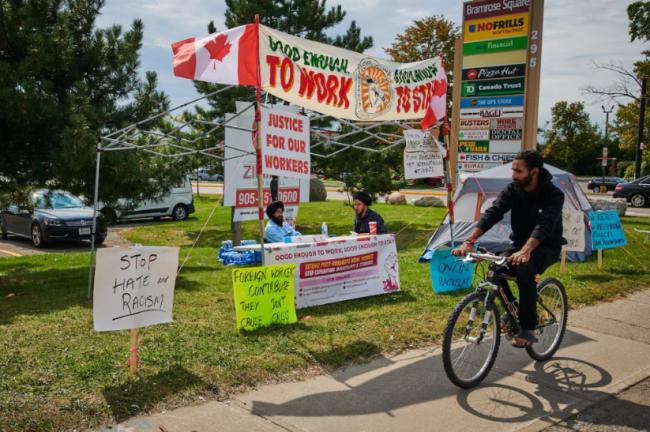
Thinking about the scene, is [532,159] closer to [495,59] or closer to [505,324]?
[505,324]

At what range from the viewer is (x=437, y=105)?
832 cm

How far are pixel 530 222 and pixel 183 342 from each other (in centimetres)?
340

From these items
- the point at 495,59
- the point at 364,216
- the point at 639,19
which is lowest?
the point at 364,216

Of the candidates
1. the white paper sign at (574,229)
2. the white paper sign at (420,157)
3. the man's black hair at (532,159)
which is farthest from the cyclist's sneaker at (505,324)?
the white paper sign at (574,229)

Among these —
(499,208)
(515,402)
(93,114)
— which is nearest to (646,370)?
(515,402)

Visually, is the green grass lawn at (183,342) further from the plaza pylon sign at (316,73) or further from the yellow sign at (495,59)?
the yellow sign at (495,59)

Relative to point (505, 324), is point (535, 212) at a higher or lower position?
higher

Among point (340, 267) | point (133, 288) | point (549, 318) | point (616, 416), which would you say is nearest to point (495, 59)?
point (340, 267)

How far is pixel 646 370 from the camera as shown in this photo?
17.2 feet

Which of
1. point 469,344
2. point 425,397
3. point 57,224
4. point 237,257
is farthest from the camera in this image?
point 57,224

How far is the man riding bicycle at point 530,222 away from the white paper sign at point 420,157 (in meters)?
2.79

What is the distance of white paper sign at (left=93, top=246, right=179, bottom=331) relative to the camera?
14.8 feet

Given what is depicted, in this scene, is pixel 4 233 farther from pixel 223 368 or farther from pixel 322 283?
pixel 223 368

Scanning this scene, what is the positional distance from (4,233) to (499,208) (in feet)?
54.6
